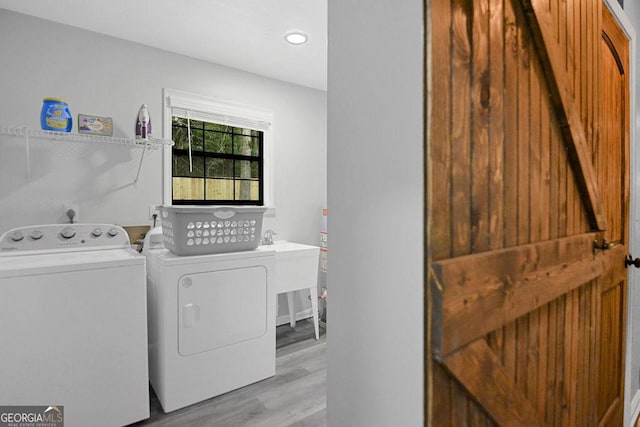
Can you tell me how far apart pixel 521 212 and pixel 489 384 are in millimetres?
491

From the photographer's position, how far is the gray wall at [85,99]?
229cm

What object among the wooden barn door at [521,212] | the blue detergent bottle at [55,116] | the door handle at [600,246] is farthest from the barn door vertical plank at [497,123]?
the blue detergent bottle at [55,116]

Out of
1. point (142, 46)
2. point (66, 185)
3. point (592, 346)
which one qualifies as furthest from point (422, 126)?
point (142, 46)

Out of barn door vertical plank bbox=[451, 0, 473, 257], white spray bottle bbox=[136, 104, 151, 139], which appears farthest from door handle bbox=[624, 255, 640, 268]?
white spray bottle bbox=[136, 104, 151, 139]

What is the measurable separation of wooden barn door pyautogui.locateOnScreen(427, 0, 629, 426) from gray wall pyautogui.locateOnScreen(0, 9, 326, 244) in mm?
2566

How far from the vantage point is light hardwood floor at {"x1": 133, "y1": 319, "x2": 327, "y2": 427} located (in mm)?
2012

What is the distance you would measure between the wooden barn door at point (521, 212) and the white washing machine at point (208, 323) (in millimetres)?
1725

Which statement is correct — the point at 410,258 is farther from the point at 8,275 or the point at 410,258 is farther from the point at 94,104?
the point at 94,104

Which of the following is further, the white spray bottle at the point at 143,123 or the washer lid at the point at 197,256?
the white spray bottle at the point at 143,123

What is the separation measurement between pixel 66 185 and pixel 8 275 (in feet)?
3.27

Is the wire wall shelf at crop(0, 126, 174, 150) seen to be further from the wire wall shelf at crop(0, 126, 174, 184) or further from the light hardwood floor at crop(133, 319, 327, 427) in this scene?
the light hardwood floor at crop(133, 319, 327, 427)

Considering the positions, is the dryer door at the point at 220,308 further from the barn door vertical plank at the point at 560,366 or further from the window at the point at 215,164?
the barn door vertical plank at the point at 560,366

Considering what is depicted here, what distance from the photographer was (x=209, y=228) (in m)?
2.27

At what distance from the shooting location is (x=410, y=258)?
2.37 feet
